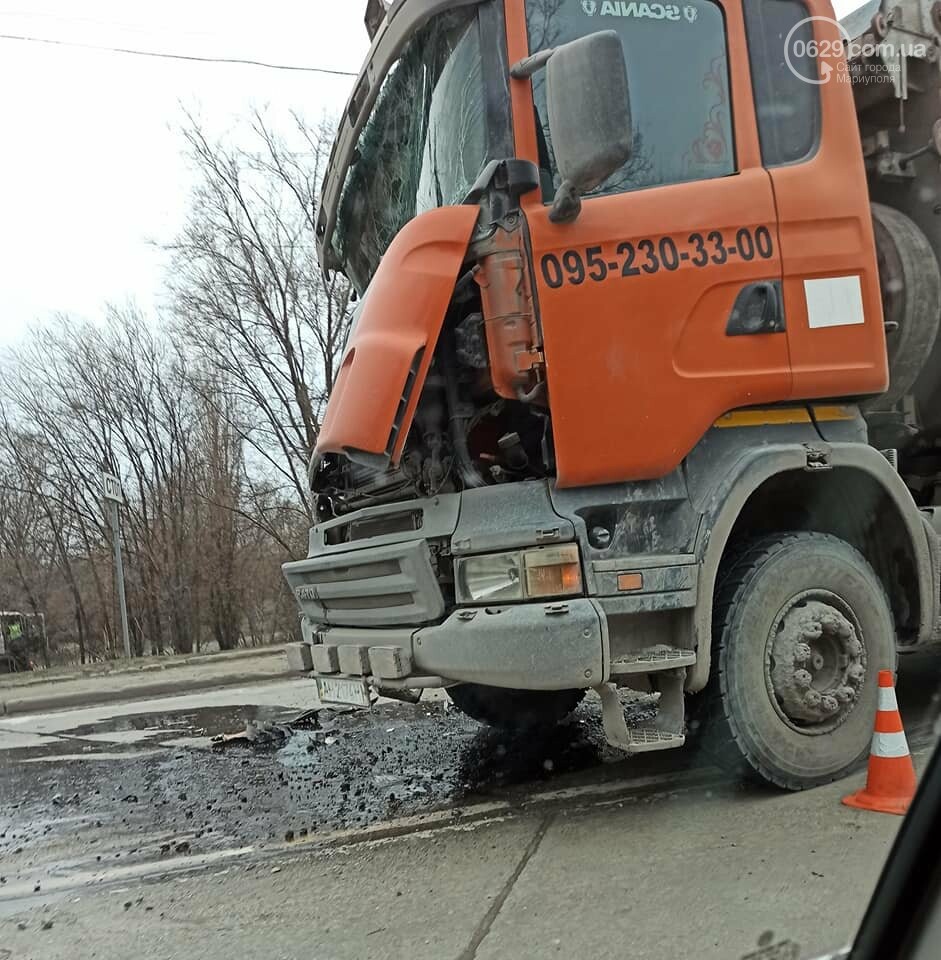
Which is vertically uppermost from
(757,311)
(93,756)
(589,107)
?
(589,107)

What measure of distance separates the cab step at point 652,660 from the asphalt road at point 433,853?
0.67m

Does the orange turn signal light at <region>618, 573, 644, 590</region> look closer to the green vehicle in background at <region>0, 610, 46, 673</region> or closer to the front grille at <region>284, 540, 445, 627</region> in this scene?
the front grille at <region>284, 540, 445, 627</region>

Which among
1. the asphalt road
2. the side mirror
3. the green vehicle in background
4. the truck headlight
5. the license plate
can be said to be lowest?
the green vehicle in background

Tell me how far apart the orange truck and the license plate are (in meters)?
0.02

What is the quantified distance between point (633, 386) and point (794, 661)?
1.32 m

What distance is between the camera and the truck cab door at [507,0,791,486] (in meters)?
3.31

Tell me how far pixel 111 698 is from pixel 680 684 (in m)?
7.88

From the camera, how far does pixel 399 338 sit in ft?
10.7

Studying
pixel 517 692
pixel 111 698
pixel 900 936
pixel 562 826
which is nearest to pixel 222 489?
pixel 111 698

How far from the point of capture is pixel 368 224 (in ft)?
15.2

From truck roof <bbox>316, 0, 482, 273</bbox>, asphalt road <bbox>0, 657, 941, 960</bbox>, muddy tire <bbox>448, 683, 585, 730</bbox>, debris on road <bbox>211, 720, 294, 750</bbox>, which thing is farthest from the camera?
debris on road <bbox>211, 720, 294, 750</bbox>

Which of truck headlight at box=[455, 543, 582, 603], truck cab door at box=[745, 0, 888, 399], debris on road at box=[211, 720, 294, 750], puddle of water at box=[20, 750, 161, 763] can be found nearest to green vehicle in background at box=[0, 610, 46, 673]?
puddle of water at box=[20, 750, 161, 763]

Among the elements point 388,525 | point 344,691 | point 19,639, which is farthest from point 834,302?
point 19,639

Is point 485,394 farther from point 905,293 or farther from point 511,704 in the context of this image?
point 511,704
